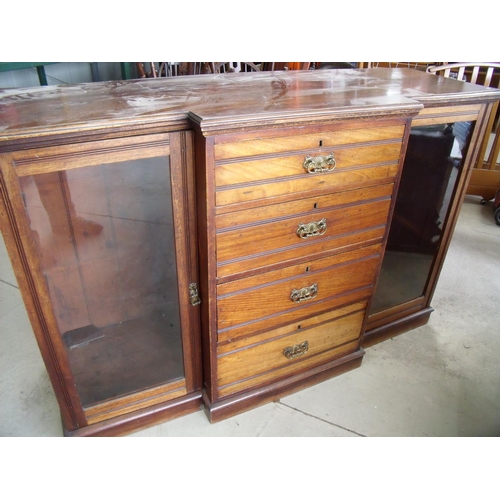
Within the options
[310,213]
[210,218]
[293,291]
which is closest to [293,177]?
[310,213]

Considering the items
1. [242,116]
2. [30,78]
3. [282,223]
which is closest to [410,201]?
[282,223]

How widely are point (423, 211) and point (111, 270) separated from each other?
1179mm

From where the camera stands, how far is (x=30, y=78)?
339 centimetres

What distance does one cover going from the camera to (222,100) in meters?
1.19

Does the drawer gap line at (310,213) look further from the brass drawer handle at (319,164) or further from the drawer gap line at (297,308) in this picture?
the drawer gap line at (297,308)

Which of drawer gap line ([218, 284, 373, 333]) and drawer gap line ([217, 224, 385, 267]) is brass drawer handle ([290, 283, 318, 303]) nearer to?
drawer gap line ([218, 284, 373, 333])

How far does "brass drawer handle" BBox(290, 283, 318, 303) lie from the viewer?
1386mm

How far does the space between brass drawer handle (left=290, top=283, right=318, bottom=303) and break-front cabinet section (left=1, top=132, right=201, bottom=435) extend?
1.02ft

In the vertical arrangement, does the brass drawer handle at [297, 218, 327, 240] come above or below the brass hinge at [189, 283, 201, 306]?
above

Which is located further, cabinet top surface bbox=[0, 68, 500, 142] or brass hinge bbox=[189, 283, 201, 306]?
brass hinge bbox=[189, 283, 201, 306]

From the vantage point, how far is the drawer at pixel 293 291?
129 centimetres

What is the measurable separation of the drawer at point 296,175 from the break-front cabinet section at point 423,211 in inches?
9.5

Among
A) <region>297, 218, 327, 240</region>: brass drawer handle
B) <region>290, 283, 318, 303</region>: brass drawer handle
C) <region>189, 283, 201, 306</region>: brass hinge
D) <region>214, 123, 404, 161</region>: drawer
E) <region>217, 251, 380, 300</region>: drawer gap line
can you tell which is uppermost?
<region>214, 123, 404, 161</region>: drawer

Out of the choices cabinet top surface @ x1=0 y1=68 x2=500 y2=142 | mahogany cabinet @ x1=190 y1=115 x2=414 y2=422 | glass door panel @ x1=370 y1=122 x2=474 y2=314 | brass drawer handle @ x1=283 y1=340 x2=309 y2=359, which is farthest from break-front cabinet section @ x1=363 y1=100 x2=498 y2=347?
brass drawer handle @ x1=283 y1=340 x2=309 y2=359
